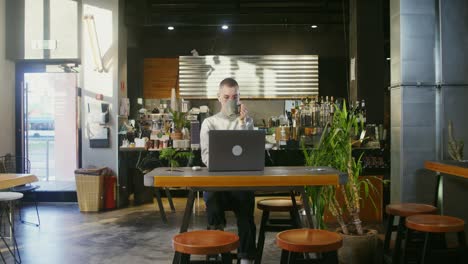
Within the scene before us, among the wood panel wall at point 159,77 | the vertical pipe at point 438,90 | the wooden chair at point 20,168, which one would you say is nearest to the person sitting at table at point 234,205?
the vertical pipe at point 438,90

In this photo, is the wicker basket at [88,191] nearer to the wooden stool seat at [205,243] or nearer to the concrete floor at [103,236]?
the concrete floor at [103,236]

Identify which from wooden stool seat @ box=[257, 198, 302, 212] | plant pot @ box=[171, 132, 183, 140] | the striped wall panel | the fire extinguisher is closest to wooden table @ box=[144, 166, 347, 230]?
wooden stool seat @ box=[257, 198, 302, 212]

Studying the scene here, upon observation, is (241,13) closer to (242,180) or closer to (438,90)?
(438,90)

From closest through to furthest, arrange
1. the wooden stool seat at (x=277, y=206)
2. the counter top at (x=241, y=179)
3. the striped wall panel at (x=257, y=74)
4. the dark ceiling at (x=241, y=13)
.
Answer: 1. the counter top at (x=241, y=179)
2. the wooden stool seat at (x=277, y=206)
3. the dark ceiling at (x=241, y=13)
4. the striped wall panel at (x=257, y=74)

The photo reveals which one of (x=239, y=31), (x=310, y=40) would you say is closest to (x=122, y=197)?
(x=239, y=31)

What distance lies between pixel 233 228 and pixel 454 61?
323 cm

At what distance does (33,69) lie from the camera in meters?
8.11

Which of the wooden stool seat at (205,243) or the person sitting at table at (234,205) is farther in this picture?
the person sitting at table at (234,205)

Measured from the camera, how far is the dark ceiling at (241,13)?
332 inches

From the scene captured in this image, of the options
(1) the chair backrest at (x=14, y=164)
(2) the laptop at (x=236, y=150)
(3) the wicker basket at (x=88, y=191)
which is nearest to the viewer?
(2) the laptop at (x=236, y=150)

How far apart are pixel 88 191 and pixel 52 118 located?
6.05 ft

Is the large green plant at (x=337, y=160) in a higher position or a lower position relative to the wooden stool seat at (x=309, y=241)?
higher

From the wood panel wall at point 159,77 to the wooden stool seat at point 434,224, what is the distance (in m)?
6.67

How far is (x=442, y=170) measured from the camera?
4.18 meters
